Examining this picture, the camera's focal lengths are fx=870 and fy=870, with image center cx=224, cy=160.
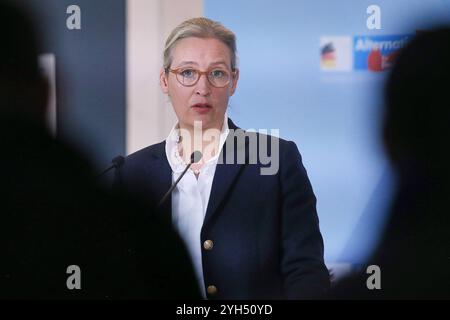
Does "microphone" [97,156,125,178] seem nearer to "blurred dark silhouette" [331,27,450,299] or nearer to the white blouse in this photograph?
the white blouse

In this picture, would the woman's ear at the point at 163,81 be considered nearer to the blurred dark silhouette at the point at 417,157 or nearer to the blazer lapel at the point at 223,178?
the blazer lapel at the point at 223,178

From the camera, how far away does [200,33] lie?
9.01 ft

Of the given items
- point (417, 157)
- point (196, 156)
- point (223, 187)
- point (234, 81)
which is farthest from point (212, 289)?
point (417, 157)

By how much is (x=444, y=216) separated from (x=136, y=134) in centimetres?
103

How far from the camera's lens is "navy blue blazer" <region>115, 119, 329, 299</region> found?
9.01ft

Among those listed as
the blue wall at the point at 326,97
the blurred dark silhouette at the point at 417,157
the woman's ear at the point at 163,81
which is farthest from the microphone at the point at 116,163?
the blurred dark silhouette at the point at 417,157

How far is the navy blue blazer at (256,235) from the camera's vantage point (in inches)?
108

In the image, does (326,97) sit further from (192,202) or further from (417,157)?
(192,202)

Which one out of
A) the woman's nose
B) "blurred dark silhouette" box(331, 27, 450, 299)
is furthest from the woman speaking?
"blurred dark silhouette" box(331, 27, 450, 299)

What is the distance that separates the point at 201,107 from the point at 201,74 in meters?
0.11

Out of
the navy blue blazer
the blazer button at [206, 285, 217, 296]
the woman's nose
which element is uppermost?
the woman's nose

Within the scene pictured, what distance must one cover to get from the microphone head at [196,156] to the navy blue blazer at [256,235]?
7 cm
